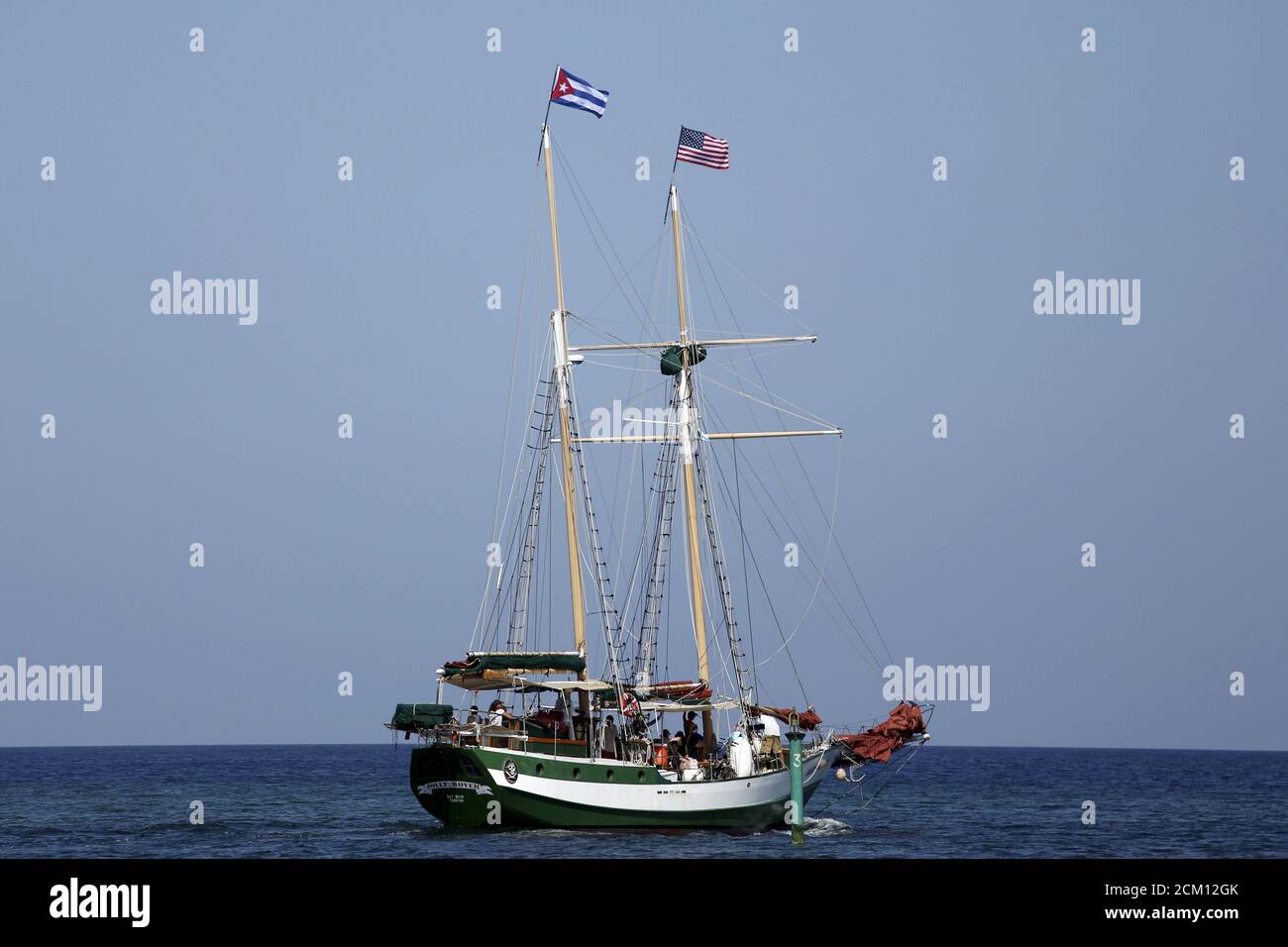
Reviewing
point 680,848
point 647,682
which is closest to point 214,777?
point 647,682

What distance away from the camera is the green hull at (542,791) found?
2343 inches

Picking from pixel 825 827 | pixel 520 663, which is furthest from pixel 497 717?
pixel 825 827

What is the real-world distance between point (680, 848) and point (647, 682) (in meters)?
16.0

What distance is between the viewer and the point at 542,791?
5947cm

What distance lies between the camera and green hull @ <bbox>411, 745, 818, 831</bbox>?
195 ft

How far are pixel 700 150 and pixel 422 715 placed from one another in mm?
27121

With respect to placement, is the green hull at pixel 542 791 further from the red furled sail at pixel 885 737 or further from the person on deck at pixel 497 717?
the red furled sail at pixel 885 737

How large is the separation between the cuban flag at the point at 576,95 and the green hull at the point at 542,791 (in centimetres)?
2634

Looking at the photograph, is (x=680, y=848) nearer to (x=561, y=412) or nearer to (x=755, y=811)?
(x=755, y=811)

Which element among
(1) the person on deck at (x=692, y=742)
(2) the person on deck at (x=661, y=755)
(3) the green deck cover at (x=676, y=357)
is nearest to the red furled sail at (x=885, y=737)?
(1) the person on deck at (x=692, y=742)

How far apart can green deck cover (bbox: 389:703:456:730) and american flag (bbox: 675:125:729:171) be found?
84.7 ft

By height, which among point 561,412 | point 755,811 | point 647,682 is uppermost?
point 561,412
